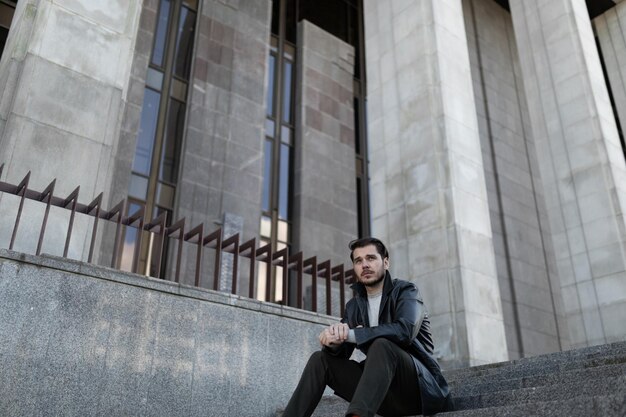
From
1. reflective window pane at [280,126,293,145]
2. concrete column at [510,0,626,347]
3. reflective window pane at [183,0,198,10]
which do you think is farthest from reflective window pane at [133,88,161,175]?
concrete column at [510,0,626,347]

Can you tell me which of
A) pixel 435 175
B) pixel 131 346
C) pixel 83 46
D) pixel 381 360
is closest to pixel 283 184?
pixel 435 175

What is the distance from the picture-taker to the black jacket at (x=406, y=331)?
439 centimetres

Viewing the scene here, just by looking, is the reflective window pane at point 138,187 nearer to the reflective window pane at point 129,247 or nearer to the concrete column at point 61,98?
the reflective window pane at point 129,247

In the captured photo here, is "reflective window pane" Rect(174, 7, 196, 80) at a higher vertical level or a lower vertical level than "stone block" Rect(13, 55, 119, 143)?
higher

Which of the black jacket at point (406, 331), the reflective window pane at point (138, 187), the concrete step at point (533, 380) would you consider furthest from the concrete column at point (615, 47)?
the black jacket at point (406, 331)

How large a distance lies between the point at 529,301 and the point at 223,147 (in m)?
11.4

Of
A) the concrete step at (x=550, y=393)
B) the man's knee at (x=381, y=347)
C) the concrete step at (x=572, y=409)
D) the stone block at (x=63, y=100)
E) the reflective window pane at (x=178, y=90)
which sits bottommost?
the concrete step at (x=572, y=409)

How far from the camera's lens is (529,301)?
704 inches

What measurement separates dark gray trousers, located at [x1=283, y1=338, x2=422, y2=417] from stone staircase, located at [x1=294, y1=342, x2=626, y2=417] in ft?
1.08

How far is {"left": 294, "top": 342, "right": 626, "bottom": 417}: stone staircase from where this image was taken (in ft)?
11.2

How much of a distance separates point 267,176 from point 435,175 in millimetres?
11874

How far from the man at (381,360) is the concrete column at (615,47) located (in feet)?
62.1

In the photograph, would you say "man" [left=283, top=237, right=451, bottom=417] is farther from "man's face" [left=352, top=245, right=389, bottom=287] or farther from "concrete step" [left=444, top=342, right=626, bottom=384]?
"concrete step" [left=444, top=342, right=626, bottom=384]

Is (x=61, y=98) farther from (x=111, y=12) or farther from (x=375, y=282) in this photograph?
(x=375, y=282)
